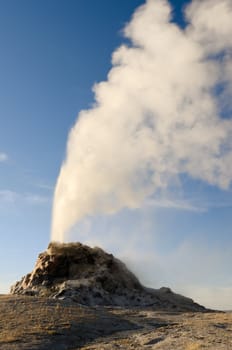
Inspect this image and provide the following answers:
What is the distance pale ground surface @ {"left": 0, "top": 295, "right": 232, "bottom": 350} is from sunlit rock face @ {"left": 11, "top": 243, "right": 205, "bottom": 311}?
11.9m

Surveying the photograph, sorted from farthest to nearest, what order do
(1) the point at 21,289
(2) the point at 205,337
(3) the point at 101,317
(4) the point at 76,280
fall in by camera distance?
(1) the point at 21,289 < (4) the point at 76,280 < (3) the point at 101,317 < (2) the point at 205,337

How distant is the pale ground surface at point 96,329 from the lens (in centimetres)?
3378

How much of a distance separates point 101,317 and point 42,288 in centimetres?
2275

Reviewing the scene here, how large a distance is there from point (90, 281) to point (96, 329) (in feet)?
76.1

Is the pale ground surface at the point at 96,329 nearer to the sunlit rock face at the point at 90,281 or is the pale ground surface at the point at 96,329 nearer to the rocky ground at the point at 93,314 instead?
the rocky ground at the point at 93,314

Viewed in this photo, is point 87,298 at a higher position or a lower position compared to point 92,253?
lower

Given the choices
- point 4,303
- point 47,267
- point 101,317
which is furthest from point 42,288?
point 101,317

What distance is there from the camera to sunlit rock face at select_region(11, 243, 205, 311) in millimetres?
60250

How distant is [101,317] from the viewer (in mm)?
42688

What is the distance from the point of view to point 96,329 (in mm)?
38750

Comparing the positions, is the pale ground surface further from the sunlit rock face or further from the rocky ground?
the sunlit rock face

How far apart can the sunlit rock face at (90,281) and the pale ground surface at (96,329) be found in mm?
11866

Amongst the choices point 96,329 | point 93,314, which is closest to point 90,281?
point 93,314

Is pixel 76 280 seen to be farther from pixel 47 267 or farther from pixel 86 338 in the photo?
pixel 86 338
